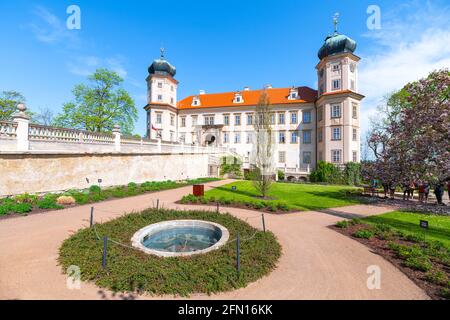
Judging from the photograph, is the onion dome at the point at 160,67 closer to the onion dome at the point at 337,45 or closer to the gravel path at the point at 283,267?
the onion dome at the point at 337,45

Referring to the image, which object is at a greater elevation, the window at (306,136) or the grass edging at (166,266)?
the window at (306,136)

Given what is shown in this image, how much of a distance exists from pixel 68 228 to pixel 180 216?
4.40 meters

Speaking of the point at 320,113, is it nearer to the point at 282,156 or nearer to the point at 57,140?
the point at 282,156

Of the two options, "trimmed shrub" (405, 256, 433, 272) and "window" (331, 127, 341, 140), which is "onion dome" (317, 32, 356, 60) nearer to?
"window" (331, 127, 341, 140)

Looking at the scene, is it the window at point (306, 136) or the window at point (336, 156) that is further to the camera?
the window at point (306, 136)

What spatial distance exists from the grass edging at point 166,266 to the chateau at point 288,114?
24270 mm

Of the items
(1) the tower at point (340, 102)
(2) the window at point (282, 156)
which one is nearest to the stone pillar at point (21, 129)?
(1) the tower at point (340, 102)

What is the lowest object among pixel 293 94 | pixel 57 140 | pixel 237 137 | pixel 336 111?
pixel 57 140

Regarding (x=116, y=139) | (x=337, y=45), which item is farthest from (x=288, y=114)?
(x=116, y=139)

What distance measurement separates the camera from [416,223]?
9.44 m

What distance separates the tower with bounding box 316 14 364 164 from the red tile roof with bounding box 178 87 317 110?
4.87m

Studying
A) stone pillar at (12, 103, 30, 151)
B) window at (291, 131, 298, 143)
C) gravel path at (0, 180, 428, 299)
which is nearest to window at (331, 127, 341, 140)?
window at (291, 131, 298, 143)

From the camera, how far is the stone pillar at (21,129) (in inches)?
447

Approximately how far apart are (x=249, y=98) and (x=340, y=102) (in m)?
17.3
